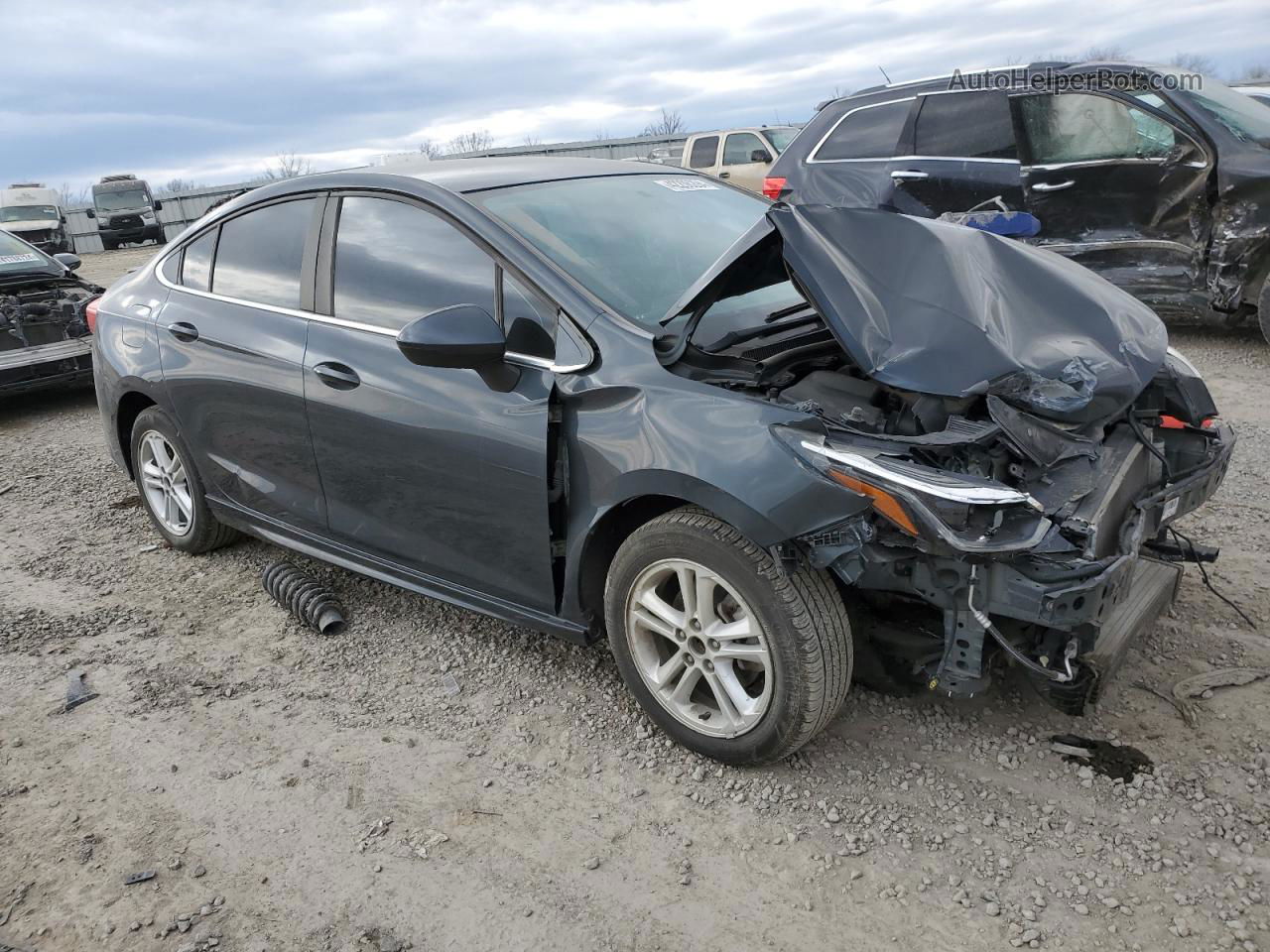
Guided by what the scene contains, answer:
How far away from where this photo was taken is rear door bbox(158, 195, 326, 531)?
3609 millimetres

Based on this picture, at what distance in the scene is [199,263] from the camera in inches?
165

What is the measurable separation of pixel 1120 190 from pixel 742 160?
1009 cm

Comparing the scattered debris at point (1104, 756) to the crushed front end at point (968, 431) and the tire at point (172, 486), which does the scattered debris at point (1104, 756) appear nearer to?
the crushed front end at point (968, 431)

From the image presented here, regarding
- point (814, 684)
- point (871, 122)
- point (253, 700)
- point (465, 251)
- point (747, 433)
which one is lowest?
point (253, 700)

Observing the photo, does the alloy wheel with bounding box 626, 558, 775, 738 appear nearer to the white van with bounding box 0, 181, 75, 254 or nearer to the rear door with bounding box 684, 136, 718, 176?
the rear door with bounding box 684, 136, 718, 176

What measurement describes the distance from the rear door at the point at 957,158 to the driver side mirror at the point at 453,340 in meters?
5.17

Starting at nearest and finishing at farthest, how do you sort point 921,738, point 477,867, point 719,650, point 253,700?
point 477,867 < point 719,650 < point 921,738 < point 253,700

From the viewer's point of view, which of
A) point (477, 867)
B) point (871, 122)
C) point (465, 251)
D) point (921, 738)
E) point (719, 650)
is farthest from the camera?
point (871, 122)

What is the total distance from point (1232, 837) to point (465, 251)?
2.70 meters

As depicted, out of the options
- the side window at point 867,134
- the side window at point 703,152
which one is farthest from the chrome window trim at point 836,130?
the side window at point 703,152

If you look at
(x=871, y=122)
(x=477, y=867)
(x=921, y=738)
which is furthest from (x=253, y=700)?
(x=871, y=122)

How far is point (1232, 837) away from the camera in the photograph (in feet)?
7.92

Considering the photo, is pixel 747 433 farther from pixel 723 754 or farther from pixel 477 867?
pixel 477 867

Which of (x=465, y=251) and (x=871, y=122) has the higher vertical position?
(x=871, y=122)
